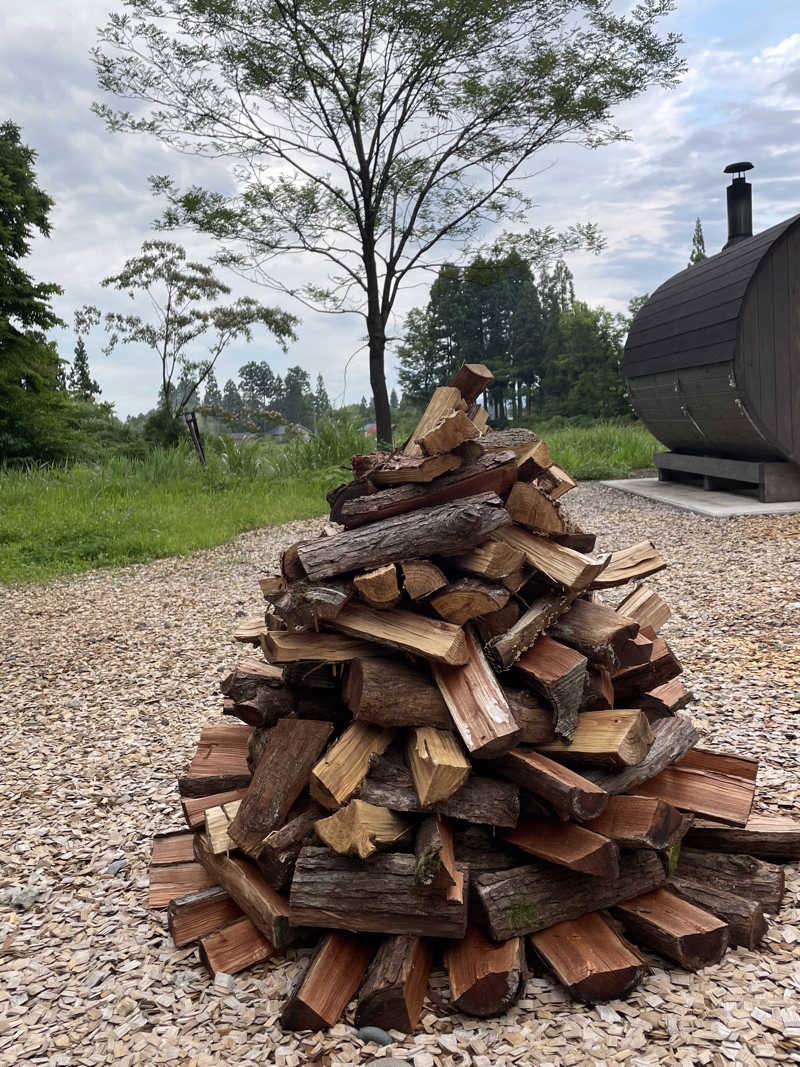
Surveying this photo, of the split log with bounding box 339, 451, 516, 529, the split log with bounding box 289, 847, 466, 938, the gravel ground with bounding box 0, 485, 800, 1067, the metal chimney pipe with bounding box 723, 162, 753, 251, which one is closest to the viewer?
the gravel ground with bounding box 0, 485, 800, 1067

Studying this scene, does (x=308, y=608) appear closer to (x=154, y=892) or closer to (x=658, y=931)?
(x=154, y=892)

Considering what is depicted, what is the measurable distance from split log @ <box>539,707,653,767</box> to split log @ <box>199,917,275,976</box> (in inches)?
35.3

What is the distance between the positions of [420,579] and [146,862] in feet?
4.68

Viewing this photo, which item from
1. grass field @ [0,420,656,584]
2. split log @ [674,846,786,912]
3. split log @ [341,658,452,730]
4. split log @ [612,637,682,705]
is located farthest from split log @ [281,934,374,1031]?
grass field @ [0,420,656,584]

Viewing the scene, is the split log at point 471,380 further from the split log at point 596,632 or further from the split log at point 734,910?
the split log at point 734,910

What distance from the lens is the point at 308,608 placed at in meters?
2.25

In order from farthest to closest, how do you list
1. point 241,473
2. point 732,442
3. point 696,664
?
point 241,473 → point 732,442 → point 696,664

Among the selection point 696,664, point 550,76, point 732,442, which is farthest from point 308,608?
point 550,76

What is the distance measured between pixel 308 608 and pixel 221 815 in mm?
678

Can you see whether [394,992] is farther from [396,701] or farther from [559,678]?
[559,678]

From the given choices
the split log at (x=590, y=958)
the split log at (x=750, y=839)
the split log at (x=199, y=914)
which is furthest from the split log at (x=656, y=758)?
the split log at (x=199, y=914)

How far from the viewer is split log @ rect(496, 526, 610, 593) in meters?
2.31

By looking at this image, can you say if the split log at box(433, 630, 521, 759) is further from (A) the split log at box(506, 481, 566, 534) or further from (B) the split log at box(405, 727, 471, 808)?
(A) the split log at box(506, 481, 566, 534)

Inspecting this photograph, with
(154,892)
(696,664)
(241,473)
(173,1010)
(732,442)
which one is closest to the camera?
(173,1010)
